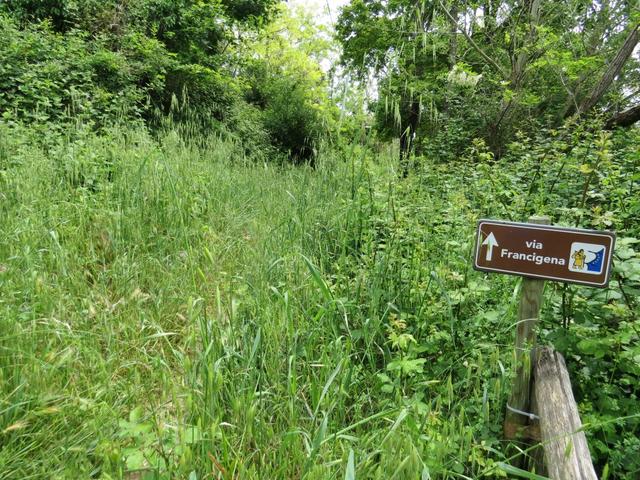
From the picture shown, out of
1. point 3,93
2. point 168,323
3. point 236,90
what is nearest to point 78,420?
point 168,323

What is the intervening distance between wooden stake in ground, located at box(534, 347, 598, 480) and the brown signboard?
335 mm

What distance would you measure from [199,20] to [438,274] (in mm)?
8502

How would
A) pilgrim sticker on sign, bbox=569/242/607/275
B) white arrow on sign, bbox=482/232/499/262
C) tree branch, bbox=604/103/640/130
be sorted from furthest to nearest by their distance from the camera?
tree branch, bbox=604/103/640/130 → white arrow on sign, bbox=482/232/499/262 → pilgrim sticker on sign, bbox=569/242/607/275

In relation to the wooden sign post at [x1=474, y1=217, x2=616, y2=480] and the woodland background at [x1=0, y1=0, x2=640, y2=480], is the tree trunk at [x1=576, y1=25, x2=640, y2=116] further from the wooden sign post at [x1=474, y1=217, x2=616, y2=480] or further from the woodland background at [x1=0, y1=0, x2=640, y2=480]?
the wooden sign post at [x1=474, y1=217, x2=616, y2=480]

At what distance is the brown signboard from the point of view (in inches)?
45.9

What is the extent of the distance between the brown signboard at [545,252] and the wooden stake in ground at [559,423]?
0.34 meters

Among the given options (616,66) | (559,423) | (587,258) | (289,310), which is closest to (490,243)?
(587,258)

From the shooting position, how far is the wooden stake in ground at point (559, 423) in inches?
39.0

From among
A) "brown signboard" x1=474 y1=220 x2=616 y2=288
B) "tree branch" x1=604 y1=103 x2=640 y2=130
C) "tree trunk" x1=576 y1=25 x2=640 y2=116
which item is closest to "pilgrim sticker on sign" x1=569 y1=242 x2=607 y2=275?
"brown signboard" x1=474 y1=220 x2=616 y2=288

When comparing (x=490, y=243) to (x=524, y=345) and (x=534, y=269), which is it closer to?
(x=534, y=269)

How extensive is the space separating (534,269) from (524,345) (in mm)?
275

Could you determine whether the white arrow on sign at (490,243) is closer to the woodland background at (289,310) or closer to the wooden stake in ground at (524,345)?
the wooden stake in ground at (524,345)

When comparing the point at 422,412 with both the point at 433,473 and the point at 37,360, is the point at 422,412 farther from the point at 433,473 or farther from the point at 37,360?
the point at 37,360

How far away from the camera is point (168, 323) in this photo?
1.98 meters
